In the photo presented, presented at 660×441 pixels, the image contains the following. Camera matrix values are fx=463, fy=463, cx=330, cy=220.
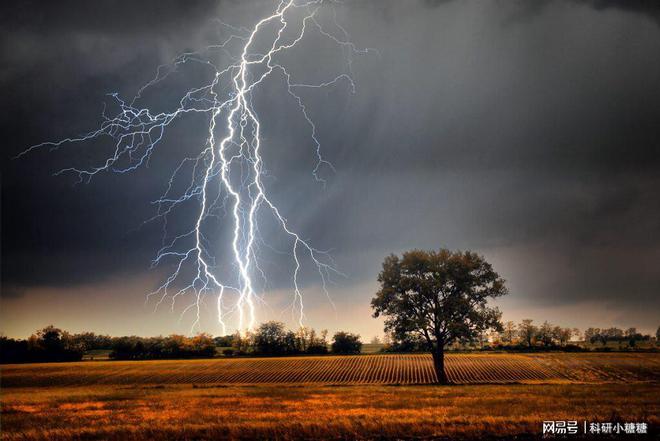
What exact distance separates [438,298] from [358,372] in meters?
14.1

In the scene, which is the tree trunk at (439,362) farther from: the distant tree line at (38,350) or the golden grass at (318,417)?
the distant tree line at (38,350)

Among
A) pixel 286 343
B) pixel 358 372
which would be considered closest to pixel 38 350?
pixel 286 343

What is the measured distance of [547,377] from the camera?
36.4 meters

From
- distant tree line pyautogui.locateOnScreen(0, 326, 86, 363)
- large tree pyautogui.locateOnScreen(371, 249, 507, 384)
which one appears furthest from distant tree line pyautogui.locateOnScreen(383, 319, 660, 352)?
distant tree line pyautogui.locateOnScreen(0, 326, 86, 363)

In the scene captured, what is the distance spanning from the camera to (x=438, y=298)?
3209cm

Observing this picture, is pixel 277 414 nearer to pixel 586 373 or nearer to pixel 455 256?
pixel 455 256

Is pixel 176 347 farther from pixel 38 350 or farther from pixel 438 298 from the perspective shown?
pixel 438 298

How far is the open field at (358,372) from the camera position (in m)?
36.2

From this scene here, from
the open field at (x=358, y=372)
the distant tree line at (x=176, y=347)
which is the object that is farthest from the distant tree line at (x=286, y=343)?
the open field at (x=358, y=372)

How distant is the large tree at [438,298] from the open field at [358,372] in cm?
416

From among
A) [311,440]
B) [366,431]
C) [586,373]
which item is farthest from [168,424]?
[586,373]

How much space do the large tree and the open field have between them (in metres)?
4.16

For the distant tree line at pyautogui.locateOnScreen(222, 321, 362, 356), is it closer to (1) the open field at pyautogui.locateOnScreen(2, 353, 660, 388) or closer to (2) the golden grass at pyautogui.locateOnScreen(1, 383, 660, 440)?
(1) the open field at pyautogui.locateOnScreen(2, 353, 660, 388)

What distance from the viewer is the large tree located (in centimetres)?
3131
